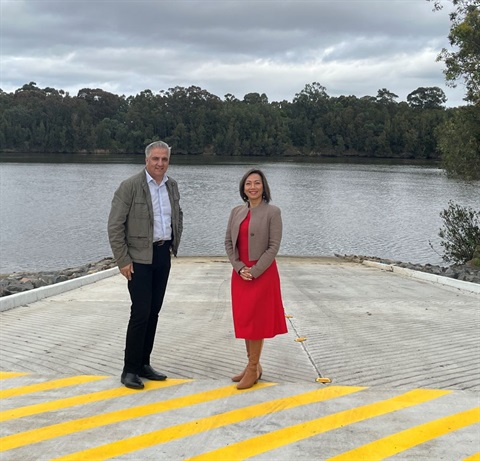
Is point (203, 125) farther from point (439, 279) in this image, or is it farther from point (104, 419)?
point (104, 419)

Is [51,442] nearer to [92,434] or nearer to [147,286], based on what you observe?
[92,434]

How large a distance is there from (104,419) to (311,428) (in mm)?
1499

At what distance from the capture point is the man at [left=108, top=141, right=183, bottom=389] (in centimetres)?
479

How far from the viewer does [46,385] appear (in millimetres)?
4879

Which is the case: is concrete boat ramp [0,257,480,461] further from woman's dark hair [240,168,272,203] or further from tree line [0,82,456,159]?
tree line [0,82,456,159]

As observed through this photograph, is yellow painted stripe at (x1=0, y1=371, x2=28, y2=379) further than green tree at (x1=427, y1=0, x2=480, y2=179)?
No

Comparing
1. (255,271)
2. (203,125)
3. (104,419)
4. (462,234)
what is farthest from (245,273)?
(203,125)

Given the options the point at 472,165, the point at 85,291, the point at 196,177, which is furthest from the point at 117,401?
the point at 196,177

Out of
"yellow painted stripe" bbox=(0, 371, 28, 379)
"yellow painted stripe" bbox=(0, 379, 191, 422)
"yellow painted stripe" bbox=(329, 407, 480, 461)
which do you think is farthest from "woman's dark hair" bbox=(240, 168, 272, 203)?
"yellow painted stripe" bbox=(0, 371, 28, 379)

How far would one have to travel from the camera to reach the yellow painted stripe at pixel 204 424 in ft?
12.3

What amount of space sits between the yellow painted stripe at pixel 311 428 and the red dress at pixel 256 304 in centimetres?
87

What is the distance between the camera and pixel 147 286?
192 inches

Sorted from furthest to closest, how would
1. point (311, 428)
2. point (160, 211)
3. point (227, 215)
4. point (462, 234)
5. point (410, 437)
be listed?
1. point (227, 215)
2. point (462, 234)
3. point (160, 211)
4. point (311, 428)
5. point (410, 437)

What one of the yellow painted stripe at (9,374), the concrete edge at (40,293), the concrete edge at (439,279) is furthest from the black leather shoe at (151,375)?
the concrete edge at (439,279)
